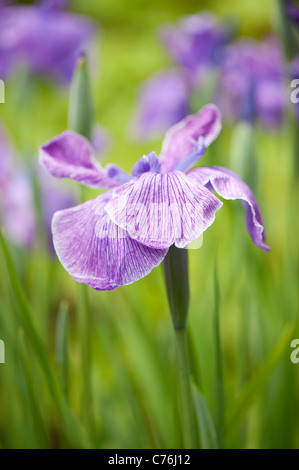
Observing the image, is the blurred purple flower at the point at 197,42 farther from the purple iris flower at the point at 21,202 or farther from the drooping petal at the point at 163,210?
the drooping petal at the point at 163,210

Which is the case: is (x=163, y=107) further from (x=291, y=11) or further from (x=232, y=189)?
(x=232, y=189)

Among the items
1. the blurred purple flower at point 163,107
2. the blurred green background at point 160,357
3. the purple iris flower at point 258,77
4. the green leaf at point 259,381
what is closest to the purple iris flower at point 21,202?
the blurred green background at point 160,357

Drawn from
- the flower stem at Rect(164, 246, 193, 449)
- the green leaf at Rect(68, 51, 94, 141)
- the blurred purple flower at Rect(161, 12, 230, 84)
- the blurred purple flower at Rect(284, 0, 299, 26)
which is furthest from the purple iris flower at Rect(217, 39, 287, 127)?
the flower stem at Rect(164, 246, 193, 449)

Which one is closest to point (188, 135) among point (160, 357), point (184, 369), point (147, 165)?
point (147, 165)

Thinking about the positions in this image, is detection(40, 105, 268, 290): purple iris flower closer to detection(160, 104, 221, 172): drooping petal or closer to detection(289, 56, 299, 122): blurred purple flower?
detection(160, 104, 221, 172): drooping petal

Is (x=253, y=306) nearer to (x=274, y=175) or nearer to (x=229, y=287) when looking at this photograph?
(x=229, y=287)
